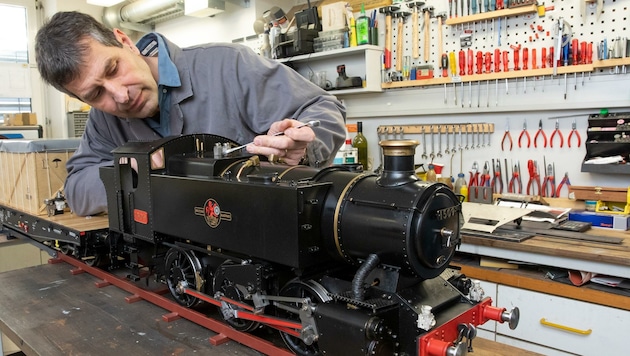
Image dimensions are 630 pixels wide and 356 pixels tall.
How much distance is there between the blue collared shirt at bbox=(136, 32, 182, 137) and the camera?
6.43 feet

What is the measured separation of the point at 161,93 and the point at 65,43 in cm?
41

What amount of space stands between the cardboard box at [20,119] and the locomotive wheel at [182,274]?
4960mm

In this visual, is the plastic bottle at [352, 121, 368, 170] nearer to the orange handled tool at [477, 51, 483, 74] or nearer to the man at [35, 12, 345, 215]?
the orange handled tool at [477, 51, 483, 74]

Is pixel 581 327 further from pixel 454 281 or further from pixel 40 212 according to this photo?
pixel 40 212

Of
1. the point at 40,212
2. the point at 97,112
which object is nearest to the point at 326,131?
the point at 97,112

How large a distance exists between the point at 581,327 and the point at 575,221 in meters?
0.65

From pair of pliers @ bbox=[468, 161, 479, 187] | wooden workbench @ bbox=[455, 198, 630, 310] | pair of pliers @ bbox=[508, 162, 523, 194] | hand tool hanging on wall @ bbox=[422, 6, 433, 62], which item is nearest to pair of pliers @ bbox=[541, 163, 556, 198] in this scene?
pair of pliers @ bbox=[508, 162, 523, 194]

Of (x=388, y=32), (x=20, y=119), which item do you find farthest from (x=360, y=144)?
(x=20, y=119)

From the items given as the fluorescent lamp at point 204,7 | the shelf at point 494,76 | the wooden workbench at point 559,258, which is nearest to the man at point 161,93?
the wooden workbench at point 559,258

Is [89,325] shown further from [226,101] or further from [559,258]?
[559,258]

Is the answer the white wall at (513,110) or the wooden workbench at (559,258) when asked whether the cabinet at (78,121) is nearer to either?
the white wall at (513,110)

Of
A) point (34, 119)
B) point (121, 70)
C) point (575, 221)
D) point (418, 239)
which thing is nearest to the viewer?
point (418, 239)

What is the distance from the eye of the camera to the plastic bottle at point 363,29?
3527 mm

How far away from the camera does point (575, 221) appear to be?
2.56m
